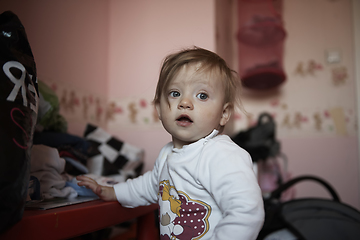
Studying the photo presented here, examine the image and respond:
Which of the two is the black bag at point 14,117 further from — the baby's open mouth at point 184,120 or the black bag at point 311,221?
the black bag at point 311,221

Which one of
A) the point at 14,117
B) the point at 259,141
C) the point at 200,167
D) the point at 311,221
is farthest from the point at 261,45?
the point at 14,117

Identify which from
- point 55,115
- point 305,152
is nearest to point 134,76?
point 55,115

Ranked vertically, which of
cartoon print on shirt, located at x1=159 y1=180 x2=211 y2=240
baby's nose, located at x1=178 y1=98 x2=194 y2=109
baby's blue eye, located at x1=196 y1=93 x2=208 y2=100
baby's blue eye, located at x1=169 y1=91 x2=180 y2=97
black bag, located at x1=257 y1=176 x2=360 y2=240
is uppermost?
baby's blue eye, located at x1=169 y1=91 x2=180 y2=97

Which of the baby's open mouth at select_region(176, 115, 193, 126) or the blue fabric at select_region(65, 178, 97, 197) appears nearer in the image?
the baby's open mouth at select_region(176, 115, 193, 126)

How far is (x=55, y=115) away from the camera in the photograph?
0.92 metres

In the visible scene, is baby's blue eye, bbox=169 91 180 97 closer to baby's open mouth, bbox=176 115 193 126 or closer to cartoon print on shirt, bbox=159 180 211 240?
baby's open mouth, bbox=176 115 193 126

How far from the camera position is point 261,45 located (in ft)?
6.18

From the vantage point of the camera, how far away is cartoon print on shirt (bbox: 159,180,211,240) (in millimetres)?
562

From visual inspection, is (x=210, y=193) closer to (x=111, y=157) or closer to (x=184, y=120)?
(x=184, y=120)

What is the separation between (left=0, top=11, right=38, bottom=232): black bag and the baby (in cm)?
28

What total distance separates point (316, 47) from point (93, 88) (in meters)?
1.74

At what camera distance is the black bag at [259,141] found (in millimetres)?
1643

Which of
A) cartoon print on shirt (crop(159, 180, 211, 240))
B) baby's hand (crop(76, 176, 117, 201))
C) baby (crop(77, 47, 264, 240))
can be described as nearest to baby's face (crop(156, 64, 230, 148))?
baby (crop(77, 47, 264, 240))

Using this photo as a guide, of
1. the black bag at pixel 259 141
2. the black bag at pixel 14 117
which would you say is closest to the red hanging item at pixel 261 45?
the black bag at pixel 259 141
